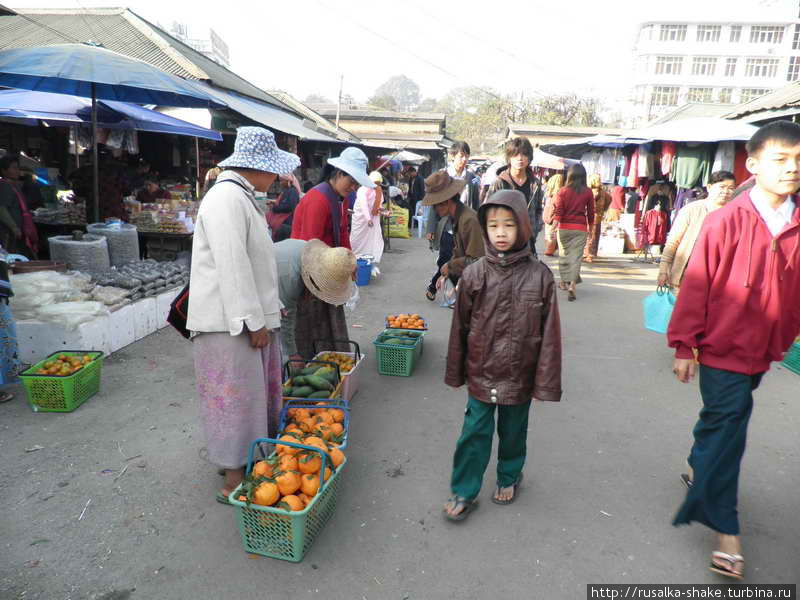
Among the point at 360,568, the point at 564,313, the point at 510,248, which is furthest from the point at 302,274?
the point at 564,313

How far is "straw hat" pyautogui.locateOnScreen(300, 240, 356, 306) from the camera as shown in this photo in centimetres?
380

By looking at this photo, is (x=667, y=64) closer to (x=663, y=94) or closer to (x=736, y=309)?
(x=663, y=94)

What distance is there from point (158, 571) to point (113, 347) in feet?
11.3

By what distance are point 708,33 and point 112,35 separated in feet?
228

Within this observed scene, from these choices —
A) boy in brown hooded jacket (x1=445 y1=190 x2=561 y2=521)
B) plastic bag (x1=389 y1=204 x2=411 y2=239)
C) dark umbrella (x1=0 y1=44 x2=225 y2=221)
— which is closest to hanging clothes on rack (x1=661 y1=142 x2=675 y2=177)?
plastic bag (x1=389 y1=204 x2=411 y2=239)

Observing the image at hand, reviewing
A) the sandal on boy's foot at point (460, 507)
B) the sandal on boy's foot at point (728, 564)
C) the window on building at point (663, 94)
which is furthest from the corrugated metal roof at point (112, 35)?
the window on building at point (663, 94)

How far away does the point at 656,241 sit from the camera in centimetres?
1115

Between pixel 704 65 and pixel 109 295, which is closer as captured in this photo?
pixel 109 295

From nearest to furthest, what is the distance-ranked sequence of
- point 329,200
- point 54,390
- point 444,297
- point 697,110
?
point 54,390 → point 329,200 → point 444,297 → point 697,110

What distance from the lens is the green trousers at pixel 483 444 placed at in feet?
9.39

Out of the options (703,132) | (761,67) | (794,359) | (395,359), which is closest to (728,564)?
(395,359)

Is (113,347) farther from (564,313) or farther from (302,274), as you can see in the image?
(564,313)

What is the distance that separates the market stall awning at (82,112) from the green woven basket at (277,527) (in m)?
8.30

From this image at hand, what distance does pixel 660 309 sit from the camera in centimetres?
478
